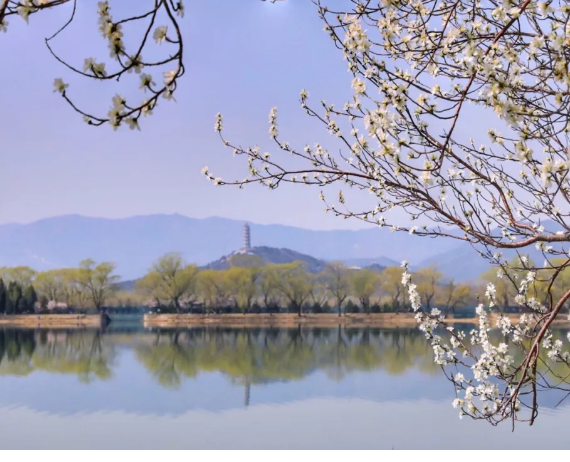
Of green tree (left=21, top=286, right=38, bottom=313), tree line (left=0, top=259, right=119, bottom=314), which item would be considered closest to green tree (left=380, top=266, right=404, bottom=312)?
tree line (left=0, top=259, right=119, bottom=314)

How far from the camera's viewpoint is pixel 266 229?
66562 millimetres

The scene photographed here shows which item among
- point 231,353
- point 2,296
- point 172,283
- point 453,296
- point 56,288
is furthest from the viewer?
point 172,283

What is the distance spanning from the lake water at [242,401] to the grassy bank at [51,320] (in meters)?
5.86

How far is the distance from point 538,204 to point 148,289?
61.4 feet

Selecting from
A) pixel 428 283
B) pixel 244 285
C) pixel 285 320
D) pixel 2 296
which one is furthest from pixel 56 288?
pixel 428 283

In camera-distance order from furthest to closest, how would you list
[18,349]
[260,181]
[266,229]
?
1. [266,229]
2. [18,349]
3. [260,181]

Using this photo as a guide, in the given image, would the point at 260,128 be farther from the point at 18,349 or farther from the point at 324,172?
the point at 324,172

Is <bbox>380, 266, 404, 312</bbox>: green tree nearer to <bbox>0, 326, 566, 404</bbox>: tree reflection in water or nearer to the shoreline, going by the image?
the shoreline

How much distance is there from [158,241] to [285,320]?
57856 mm

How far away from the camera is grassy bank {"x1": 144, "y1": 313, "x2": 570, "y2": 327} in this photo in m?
15.3

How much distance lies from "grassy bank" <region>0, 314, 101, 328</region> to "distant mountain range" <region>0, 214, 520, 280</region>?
27719 millimetres

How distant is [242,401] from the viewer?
677 centimetres

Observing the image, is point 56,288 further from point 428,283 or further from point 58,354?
point 428,283
